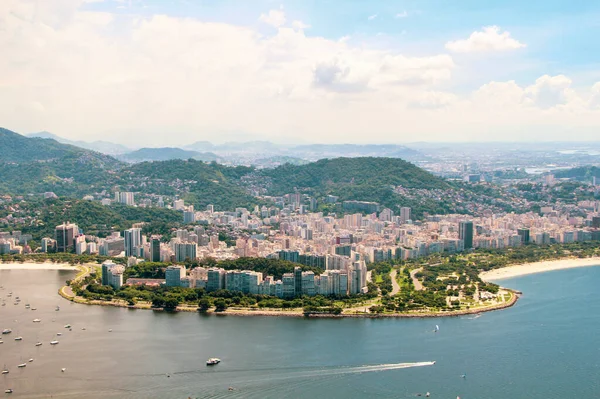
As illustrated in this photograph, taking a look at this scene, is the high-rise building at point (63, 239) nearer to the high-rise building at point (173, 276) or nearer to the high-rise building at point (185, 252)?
the high-rise building at point (185, 252)

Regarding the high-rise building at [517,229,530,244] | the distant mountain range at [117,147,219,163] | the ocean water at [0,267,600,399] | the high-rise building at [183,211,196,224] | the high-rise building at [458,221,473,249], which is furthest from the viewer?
the distant mountain range at [117,147,219,163]

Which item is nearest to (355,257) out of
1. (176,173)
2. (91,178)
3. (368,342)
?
(368,342)

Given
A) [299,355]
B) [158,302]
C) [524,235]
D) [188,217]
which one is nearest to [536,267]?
[524,235]

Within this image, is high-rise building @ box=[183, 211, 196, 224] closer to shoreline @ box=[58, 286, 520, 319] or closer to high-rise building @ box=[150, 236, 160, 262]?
high-rise building @ box=[150, 236, 160, 262]

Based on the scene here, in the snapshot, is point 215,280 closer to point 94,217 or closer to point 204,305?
point 204,305

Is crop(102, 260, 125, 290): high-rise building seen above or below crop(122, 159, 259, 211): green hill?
below

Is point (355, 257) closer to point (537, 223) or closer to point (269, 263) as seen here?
point (269, 263)

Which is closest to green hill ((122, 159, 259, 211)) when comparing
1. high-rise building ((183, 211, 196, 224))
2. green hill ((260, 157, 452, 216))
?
green hill ((260, 157, 452, 216))
